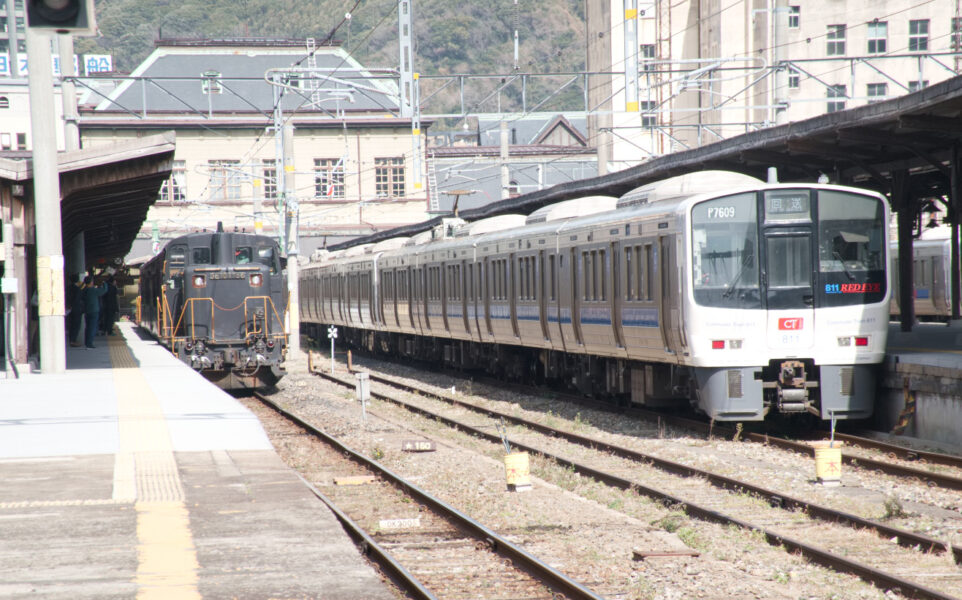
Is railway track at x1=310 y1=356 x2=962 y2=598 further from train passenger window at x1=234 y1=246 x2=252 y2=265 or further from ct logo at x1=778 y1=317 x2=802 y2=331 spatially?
train passenger window at x1=234 y1=246 x2=252 y2=265

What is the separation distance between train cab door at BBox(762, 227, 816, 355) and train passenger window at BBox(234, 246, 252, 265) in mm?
12580

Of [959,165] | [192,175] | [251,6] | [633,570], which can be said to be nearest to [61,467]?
[633,570]

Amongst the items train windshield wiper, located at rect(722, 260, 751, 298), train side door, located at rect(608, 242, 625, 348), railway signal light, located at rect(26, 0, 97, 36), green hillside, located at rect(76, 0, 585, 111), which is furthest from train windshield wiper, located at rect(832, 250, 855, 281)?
→ green hillside, located at rect(76, 0, 585, 111)

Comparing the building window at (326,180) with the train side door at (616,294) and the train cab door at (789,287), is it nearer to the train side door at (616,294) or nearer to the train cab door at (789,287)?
the train side door at (616,294)

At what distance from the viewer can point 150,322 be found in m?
32.9

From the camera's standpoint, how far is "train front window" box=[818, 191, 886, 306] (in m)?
14.6

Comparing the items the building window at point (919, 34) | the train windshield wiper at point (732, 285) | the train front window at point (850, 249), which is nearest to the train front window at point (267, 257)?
the train windshield wiper at point (732, 285)

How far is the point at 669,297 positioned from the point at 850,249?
7.95 feet

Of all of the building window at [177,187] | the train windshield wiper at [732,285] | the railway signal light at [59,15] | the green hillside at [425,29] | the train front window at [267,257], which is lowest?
the train windshield wiper at [732,285]

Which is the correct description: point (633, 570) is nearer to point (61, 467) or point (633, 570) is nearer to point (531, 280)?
point (61, 467)

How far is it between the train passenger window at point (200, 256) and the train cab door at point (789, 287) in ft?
42.8

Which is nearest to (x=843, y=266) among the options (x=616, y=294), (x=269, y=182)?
(x=616, y=294)

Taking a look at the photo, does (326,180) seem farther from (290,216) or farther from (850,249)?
(850,249)

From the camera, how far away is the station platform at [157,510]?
273 inches
